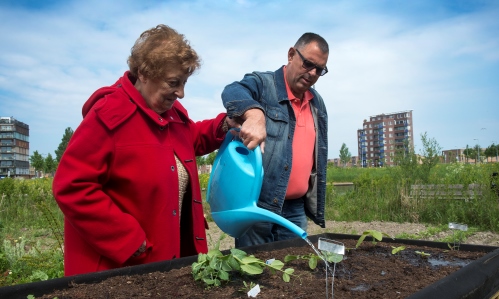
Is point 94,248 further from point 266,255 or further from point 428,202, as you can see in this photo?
point 428,202

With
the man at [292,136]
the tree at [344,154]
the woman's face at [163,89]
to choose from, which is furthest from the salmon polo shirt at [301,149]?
the tree at [344,154]

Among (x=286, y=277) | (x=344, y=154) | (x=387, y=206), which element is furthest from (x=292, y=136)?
(x=344, y=154)

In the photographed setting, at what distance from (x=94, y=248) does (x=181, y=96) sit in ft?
1.91

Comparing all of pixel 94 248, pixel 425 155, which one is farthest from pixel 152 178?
pixel 425 155

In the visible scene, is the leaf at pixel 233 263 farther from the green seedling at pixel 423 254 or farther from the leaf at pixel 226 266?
the green seedling at pixel 423 254

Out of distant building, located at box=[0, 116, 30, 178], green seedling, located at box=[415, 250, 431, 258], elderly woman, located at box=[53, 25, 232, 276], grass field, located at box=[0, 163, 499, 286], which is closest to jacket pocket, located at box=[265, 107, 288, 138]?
elderly woman, located at box=[53, 25, 232, 276]

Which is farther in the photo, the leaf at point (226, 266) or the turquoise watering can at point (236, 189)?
the turquoise watering can at point (236, 189)

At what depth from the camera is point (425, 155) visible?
8.95 meters

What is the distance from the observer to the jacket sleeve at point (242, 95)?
176cm

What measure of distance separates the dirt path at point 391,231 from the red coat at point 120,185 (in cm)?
346

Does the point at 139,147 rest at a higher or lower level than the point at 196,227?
higher

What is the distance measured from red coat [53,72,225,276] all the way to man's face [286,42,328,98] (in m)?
0.80

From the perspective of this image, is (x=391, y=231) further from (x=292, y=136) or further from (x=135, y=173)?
(x=135, y=173)

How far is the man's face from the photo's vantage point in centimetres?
215
